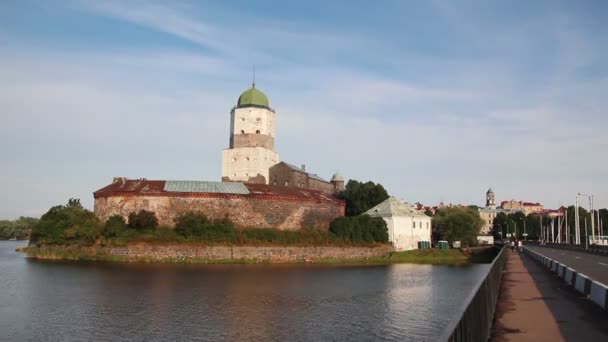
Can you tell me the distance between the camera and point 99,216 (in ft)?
165

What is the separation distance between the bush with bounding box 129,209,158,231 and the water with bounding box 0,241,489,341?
1227 centimetres

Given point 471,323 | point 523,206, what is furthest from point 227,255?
point 523,206

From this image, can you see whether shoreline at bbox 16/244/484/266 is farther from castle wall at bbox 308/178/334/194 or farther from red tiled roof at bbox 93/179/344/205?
castle wall at bbox 308/178/334/194

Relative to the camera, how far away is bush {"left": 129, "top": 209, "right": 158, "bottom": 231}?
46406 mm

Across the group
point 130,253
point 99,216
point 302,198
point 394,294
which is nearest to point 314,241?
Answer: point 302,198

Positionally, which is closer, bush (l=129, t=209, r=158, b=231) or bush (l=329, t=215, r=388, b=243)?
bush (l=129, t=209, r=158, b=231)

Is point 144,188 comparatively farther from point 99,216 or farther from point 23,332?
point 23,332

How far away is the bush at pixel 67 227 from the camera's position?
1786 inches

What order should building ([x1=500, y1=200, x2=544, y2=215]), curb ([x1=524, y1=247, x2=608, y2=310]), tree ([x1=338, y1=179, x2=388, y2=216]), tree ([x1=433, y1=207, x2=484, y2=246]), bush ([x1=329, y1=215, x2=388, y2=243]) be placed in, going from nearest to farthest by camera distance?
1. curb ([x1=524, y1=247, x2=608, y2=310])
2. bush ([x1=329, y1=215, x2=388, y2=243])
3. tree ([x1=433, y1=207, x2=484, y2=246])
4. tree ([x1=338, y1=179, x2=388, y2=216])
5. building ([x1=500, y1=200, x2=544, y2=215])

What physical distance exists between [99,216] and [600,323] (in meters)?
47.3

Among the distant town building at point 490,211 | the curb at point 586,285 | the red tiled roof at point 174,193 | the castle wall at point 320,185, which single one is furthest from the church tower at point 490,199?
the curb at point 586,285

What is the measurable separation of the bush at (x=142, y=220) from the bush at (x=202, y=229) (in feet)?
7.27

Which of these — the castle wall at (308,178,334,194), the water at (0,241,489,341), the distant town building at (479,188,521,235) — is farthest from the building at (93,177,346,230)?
the distant town building at (479,188,521,235)

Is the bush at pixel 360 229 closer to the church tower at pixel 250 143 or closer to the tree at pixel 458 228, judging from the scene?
the tree at pixel 458 228
